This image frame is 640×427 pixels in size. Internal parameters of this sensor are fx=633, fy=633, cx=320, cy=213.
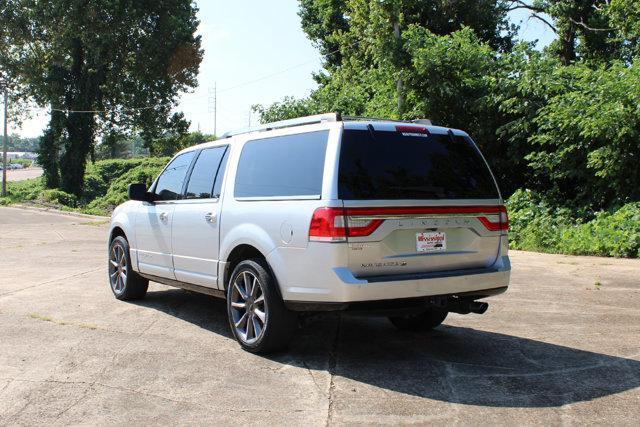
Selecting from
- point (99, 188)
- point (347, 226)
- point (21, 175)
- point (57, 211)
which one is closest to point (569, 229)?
point (347, 226)

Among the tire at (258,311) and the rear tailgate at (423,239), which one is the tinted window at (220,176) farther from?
the rear tailgate at (423,239)

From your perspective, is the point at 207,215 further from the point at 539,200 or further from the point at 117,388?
the point at 539,200

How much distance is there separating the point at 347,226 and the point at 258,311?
1.24 meters

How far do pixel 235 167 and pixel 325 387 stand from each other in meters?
2.42

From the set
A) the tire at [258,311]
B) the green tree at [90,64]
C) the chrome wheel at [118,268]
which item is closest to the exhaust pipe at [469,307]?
the tire at [258,311]

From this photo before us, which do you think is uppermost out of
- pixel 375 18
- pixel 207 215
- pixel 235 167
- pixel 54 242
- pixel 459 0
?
pixel 459 0

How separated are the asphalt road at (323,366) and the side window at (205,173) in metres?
1.42

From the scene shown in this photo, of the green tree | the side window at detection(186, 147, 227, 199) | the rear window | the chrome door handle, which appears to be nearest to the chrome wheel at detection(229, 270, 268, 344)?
the chrome door handle

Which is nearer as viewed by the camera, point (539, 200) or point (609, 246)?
point (609, 246)

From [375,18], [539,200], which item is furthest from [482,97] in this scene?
[375,18]

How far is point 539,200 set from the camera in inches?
589

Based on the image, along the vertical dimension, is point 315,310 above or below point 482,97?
below

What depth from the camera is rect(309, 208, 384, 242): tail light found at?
187 inches

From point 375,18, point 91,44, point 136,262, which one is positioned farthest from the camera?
point 91,44
